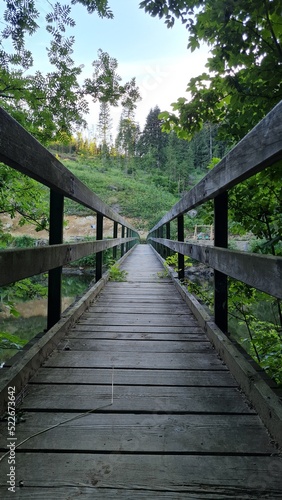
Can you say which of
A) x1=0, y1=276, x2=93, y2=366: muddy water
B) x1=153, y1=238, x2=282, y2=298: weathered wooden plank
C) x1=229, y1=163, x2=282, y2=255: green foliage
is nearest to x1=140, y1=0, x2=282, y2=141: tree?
x1=229, y1=163, x2=282, y2=255: green foliage

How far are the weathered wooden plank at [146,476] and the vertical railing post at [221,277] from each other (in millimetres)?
1089

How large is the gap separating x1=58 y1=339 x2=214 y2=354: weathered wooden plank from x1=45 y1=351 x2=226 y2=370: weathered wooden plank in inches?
2.6

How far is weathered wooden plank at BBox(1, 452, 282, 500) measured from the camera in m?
0.84

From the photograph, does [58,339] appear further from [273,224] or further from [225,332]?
[273,224]

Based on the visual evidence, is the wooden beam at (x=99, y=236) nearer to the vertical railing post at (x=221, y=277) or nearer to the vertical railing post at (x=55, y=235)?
the vertical railing post at (x=55, y=235)

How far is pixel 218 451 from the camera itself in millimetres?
1005

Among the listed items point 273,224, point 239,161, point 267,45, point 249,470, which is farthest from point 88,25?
point 249,470

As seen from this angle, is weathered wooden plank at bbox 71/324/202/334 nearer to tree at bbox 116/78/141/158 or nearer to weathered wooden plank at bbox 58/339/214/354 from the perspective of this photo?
weathered wooden plank at bbox 58/339/214/354

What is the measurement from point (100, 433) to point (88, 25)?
4.95m

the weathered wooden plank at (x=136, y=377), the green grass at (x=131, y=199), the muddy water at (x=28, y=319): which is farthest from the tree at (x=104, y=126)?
the weathered wooden plank at (x=136, y=377)

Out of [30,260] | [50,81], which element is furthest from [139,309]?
[50,81]

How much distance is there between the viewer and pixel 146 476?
0.90 m

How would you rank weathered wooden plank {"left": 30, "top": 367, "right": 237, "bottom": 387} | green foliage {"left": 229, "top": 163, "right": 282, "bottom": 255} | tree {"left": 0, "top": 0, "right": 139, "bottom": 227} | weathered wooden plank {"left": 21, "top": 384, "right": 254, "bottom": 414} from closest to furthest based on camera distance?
weathered wooden plank {"left": 21, "top": 384, "right": 254, "bottom": 414} → weathered wooden plank {"left": 30, "top": 367, "right": 237, "bottom": 387} → green foliage {"left": 229, "top": 163, "right": 282, "bottom": 255} → tree {"left": 0, "top": 0, "right": 139, "bottom": 227}

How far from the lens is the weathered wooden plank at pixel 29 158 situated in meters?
1.08
